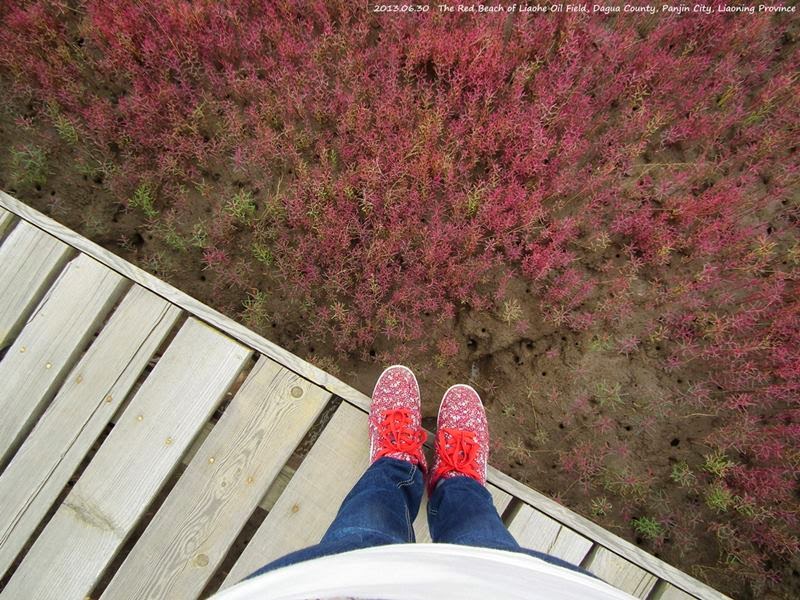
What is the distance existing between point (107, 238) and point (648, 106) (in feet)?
13.4

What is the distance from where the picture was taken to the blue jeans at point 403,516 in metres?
1.79

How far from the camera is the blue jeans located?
1.79m

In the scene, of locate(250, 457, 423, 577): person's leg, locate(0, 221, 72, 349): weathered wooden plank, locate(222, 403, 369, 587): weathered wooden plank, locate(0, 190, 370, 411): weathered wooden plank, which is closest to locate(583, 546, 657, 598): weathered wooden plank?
locate(250, 457, 423, 577): person's leg

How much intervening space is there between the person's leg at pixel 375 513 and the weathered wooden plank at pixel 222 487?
0.53 m

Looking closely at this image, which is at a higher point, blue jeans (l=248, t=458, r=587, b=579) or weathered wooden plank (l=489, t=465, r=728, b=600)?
weathered wooden plank (l=489, t=465, r=728, b=600)

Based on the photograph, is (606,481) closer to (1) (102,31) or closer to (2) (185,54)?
(2) (185,54)

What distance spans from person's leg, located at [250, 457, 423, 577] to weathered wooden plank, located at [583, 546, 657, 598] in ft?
3.62

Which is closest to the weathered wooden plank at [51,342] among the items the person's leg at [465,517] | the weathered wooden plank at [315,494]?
the weathered wooden plank at [315,494]

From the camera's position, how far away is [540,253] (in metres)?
2.97

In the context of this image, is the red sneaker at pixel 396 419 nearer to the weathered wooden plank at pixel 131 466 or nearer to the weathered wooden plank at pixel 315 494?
the weathered wooden plank at pixel 315 494

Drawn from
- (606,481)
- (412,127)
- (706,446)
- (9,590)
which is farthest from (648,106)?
(9,590)

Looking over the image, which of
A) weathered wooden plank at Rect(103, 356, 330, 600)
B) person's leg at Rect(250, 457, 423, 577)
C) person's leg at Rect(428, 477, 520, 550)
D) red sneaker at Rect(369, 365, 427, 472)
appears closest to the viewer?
person's leg at Rect(250, 457, 423, 577)

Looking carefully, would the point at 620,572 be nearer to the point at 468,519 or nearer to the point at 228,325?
the point at 468,519

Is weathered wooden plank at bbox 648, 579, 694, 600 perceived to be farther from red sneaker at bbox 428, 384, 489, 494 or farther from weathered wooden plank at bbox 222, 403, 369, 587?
weathered wooden plank at bbox 222, 403, 369, 587
